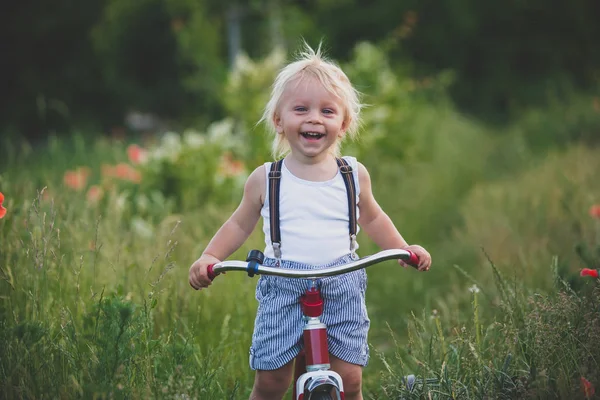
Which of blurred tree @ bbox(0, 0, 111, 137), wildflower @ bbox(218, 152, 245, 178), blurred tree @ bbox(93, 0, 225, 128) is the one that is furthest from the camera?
blurred tree @ bbox(93, 0, 225, 128)

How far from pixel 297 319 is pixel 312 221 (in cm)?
36

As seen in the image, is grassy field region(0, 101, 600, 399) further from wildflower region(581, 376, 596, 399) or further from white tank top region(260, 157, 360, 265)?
white tank top region(260, 157, 360, 265)

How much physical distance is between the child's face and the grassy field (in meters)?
0.71

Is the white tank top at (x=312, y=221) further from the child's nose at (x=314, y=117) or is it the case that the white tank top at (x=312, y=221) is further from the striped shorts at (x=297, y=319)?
the child's nose at (x=314, y=117)

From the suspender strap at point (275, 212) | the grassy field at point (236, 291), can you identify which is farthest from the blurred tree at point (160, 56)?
the suspender strap at point (275, 212)

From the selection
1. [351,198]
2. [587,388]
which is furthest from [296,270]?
[587,388]

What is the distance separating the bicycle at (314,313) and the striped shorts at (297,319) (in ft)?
0.34

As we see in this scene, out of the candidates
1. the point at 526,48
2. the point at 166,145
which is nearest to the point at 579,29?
the point at 526,48

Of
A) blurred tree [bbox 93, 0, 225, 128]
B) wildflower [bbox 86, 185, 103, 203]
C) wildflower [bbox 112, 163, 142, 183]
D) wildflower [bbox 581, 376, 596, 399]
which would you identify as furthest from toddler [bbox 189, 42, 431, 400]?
blurred tree [bbox 93, 0, 225, 128]

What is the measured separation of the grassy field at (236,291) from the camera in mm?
2625

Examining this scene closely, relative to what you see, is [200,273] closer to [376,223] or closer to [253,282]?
[376,223]

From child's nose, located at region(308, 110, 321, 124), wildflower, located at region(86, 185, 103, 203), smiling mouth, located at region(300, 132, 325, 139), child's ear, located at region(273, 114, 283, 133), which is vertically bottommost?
smiling mouth, located at region(300, 132, 325, 139)

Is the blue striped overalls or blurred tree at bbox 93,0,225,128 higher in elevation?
blurred tree at bbox 93,0,225,128

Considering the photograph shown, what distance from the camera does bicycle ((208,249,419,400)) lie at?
92.4 inches
